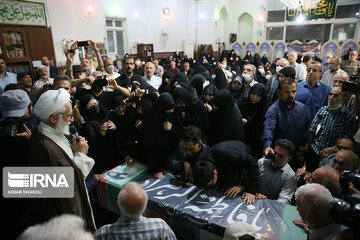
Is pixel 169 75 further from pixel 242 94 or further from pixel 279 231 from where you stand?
pixel 279 231

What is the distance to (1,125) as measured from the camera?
1.61 meters

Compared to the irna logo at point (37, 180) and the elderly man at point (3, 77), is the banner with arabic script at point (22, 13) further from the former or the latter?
the irna logo at point (37, 180)

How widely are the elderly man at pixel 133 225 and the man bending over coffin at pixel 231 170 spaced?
2.29 ft

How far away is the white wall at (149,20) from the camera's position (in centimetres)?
750

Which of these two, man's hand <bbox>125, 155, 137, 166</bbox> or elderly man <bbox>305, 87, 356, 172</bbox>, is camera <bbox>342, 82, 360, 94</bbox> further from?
man's hand <bbox>125, 155, 137, 166</bbox>

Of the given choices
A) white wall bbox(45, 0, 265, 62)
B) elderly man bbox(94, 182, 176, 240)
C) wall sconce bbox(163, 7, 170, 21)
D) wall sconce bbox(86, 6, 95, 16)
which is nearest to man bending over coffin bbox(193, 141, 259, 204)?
elderly man bbox(94, 182, 176, 240)

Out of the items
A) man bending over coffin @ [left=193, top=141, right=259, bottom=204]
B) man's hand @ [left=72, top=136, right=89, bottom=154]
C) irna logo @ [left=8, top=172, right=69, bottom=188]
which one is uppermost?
man's hand @ [left=72, top=136, right=89, bottom=154]

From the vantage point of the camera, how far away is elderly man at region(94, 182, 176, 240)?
137 cm

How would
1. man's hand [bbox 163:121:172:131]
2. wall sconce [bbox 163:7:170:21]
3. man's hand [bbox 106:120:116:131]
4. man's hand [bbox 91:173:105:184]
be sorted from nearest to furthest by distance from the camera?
man's hand [bbox 91:173:105:184] < man's hand [bbox 163:121:172:131] < man's hand [bbox 106:120:116:131] < wall sconce [bbox 163:7:170:21]

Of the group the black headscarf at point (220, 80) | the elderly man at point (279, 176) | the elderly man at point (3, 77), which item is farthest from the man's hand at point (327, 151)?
the elderly man at point (3, 77)

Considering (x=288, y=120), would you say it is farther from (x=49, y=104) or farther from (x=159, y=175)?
(x=49, y=104)

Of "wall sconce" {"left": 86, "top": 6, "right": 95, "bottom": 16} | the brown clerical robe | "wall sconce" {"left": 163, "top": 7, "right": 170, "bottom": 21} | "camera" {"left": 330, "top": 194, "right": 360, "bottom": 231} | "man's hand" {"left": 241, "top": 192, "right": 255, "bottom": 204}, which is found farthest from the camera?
"wall sconce" {"left": 163, "top": 7, "right": 170, "bottom": 21}

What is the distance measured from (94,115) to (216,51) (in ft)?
41.7

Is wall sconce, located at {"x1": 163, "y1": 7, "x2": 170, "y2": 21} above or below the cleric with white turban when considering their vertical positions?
above
